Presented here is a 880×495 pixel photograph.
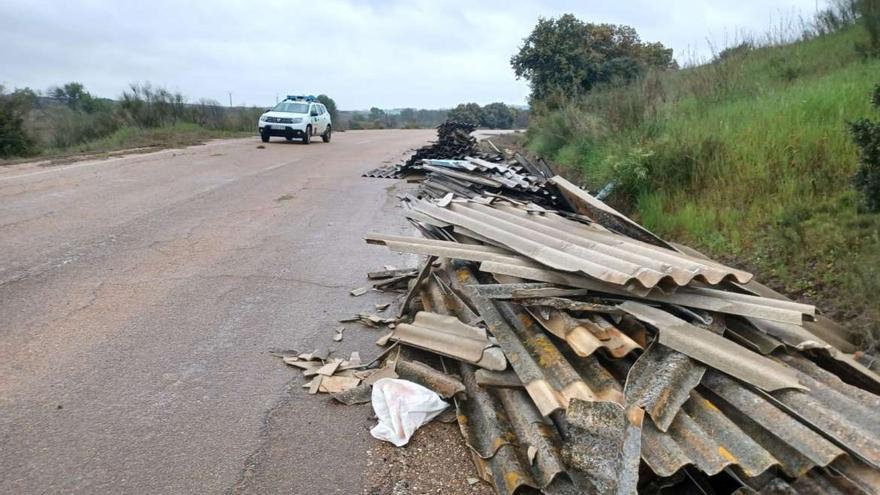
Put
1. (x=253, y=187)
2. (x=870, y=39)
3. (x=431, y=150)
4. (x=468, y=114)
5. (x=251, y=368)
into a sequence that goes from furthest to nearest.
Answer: (x=468, y=114) < (x=431, y=150) < (x=253, y=187) < (x=870, y=39) < (x=251, y=368)

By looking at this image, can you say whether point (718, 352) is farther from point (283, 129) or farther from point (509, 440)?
point (283, 129)

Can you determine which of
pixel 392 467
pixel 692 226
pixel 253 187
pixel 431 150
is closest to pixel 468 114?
pixel 431 150

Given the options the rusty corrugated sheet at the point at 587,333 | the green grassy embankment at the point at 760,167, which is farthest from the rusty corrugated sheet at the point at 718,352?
the green grassy embankment at the point at 760,167

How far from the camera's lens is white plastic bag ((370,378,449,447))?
11.4 feet

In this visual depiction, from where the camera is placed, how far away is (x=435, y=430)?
11.7 ft

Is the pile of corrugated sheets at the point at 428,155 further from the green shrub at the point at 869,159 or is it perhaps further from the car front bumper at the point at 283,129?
the green shrub at the point at 869,159

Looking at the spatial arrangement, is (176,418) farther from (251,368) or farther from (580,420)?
(580,420)

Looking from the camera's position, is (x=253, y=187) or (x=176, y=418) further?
(x=253, y=187)

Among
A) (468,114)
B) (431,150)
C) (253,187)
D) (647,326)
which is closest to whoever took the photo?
(647,326)

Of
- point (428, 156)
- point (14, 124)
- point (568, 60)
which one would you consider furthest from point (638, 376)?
point (14, 124)

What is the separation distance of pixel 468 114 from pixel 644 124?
2040 inches

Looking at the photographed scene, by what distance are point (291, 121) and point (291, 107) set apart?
1.28 metres

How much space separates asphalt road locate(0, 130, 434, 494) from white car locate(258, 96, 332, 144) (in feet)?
44.5

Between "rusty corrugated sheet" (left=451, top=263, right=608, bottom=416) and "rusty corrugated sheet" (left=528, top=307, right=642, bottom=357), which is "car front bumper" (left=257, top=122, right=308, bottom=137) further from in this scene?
"rusty corrugated sheet" (left=528, top=307, right=642, bottom=357)
